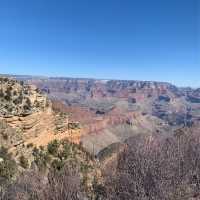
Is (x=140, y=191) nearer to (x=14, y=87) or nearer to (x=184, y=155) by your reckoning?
(x=184, y=155)

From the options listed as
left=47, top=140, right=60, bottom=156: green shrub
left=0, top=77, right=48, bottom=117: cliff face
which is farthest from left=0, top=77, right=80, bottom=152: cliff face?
left=47, top=140, right=60, bottom=156: green shrub

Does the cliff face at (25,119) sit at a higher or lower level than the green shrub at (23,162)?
higher

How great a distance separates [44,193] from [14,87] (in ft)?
53.7

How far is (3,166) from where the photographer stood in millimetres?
28375

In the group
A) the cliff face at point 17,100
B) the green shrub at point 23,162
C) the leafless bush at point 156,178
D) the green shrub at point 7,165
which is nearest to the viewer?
the leafless bush at point 156,178

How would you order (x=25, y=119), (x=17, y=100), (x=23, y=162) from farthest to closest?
(x=17, y=100), (x=25, y=119), (x=23, y=162)

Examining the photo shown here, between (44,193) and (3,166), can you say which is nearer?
(44,193)

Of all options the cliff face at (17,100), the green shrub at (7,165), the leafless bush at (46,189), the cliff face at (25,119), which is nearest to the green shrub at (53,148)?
the cliff face at (25,119)

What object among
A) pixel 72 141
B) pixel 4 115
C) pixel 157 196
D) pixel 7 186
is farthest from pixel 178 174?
pixel 72 141

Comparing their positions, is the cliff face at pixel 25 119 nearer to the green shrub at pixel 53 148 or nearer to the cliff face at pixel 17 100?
the cliff face at pixel 17 100

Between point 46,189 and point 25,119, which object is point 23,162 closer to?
point 25,119

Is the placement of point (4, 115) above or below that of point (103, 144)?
above

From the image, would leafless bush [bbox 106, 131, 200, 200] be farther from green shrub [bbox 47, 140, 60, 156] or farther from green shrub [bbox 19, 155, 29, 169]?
green shrub [bbox 47, 140, 60, 156]

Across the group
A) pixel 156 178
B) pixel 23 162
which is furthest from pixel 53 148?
pixel 156 178
